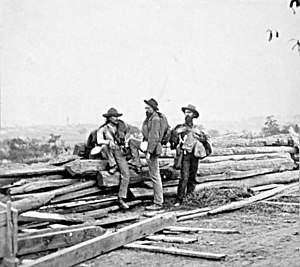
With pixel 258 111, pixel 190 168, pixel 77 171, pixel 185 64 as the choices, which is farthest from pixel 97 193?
pixel 258 111

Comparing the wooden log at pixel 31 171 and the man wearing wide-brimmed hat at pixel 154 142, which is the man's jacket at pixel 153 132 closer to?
the man wearing wide-brimmed hat at pixel 154 142

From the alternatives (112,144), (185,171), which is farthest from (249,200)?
(112,144)

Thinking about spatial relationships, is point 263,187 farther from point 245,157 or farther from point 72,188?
point 72,188

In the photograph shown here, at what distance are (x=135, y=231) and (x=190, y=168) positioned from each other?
2.03 m

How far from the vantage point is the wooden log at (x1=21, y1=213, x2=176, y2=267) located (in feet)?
12.4

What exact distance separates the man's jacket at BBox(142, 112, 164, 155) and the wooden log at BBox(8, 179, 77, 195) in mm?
816

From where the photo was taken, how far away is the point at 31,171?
5.74 m

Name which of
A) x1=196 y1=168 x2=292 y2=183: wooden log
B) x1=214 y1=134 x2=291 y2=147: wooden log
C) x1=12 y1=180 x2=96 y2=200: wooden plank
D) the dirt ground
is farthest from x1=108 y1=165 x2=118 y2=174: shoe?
x1=214 y1=134 x2=291 y2=147: wooden log

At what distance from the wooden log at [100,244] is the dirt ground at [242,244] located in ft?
0.18

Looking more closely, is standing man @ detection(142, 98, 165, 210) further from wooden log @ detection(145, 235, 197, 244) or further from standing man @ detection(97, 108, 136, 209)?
wooden log @ detection(145, 235, 197, 244)

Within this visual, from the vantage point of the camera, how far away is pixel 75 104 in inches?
211

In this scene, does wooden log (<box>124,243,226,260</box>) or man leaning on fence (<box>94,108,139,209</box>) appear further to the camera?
man leaning on fence (<box>94,108,139,209</box>)

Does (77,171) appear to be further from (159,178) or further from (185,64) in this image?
(185,64)

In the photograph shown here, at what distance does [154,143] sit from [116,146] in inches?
14.4
